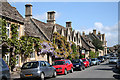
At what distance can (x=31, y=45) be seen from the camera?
84.8 feet

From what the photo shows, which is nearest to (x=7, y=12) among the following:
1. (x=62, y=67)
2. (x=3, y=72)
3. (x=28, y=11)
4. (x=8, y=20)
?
(x=8, y=20)

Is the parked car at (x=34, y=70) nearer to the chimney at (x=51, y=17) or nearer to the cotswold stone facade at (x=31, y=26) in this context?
the cotswold stone facade at (x=31, y=26)

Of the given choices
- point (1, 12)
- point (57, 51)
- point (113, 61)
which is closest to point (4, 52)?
point (1, 12)

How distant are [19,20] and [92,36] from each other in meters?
67.0

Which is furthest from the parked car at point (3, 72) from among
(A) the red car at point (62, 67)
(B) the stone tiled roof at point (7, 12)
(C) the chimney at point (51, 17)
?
(C) the chimney at point (51, 17)

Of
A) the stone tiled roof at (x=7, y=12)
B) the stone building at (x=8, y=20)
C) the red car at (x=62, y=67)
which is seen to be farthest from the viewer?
the stone tiled roof at (x=7, y=12)

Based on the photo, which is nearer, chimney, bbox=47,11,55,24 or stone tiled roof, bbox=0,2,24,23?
stone tiled roof, bbox=0,2,24,23

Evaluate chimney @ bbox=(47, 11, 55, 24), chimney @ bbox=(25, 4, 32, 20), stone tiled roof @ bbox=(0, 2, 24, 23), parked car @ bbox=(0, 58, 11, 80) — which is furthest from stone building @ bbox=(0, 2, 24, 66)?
chimney @ bbox=(47, 11, 55, 24)

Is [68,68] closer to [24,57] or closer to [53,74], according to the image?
[53,74]

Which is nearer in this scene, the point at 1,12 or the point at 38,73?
the point at 38,73

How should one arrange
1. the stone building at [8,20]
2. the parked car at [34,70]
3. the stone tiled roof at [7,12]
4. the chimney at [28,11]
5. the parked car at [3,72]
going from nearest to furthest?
the parked car at [3,72] → the parked car at [34,70] → the stone building at [8,20] → the stone tiled roof at [7,12] → the chimney at [28,11]

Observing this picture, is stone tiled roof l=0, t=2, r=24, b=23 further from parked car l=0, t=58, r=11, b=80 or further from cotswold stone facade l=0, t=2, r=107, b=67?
parked car l=0, t=58, r=11, b=80

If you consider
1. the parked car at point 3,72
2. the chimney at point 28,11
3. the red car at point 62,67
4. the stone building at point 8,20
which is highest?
the chimney at point 28,11

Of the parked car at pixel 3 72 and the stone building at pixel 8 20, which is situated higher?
the stone building at pixel 8 20
